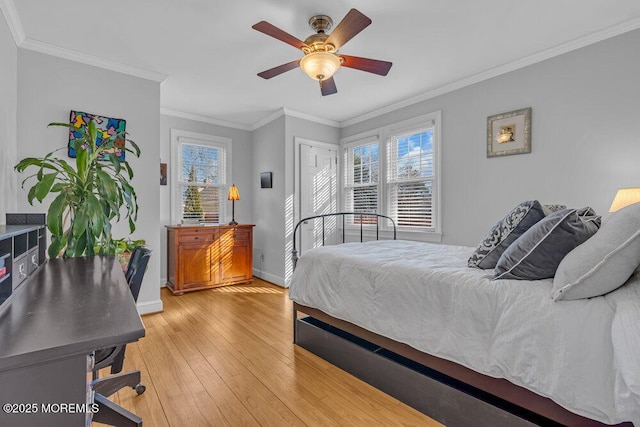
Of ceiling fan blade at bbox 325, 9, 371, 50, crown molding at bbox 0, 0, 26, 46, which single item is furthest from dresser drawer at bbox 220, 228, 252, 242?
ceiling fan blade at bbox 325, 9, 371, 50

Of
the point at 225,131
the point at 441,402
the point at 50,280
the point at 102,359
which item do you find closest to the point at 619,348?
the point at 441,402

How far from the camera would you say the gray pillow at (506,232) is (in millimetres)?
1584

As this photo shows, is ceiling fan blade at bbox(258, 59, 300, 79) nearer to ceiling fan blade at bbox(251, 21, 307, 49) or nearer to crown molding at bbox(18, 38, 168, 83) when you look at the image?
ceiling fan blade at bbox(251, 21, 307, 49)

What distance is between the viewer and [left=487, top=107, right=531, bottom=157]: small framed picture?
300cm

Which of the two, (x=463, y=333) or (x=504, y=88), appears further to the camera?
(x=504, y=88)

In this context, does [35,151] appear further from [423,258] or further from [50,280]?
[423,258]

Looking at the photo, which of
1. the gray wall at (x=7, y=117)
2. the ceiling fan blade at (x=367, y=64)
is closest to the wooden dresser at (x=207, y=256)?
the gray wall at (x=7, y=117)

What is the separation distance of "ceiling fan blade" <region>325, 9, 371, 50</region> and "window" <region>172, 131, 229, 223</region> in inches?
125

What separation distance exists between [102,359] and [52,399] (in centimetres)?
83

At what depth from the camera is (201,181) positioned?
479cm

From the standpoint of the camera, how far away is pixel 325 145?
491 cm

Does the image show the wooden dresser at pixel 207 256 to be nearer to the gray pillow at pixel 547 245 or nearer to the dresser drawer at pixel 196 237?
the dresser drawer at pixel 196 237

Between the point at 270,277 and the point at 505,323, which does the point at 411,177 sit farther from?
the point at 505,323

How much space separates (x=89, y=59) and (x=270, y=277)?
129 inches
